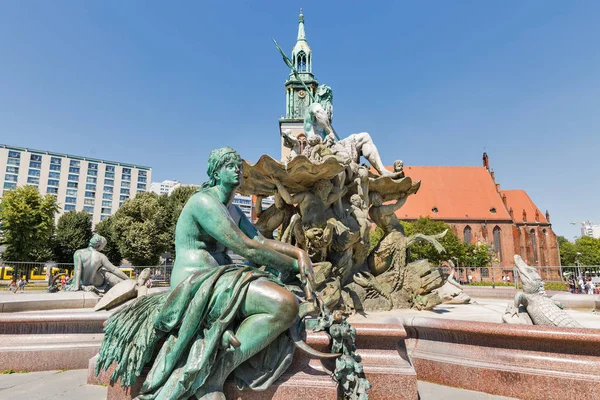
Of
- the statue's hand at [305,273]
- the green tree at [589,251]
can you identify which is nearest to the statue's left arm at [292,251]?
the statue's hand at [305,273]

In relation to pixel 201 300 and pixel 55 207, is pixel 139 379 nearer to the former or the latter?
pixel 201 300

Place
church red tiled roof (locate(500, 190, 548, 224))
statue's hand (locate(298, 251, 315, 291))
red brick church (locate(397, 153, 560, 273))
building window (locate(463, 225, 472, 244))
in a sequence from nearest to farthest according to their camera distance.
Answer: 1. statue's hand (locate(298, 251, 315, 291))
2. red brick church (locate(397, 153, 560, 273))
3. building window (locate(463, 225, 472, 244))
4. church red tiled roof (locate(500, 190, 548, 224))

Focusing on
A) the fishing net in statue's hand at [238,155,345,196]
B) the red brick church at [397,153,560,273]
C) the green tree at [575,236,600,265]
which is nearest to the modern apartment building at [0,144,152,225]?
the red brick church at [397,153,560,273]

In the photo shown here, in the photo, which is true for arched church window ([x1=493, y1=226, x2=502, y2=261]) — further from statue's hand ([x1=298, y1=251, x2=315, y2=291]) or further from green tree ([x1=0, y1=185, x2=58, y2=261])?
statue's hand ([x1=298, y1=251, x2=315, y2=291])

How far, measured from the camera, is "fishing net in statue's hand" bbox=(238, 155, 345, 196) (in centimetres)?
591

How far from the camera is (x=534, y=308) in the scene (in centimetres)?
408

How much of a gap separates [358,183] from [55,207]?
3331cm

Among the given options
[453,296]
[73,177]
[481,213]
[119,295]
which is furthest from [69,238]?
[73,177]

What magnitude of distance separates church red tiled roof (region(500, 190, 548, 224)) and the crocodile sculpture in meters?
63.4

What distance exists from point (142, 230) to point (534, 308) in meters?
31.5

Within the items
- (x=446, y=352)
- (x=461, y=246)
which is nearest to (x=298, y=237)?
(x=446, y=352)

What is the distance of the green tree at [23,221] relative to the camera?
28.2 metres

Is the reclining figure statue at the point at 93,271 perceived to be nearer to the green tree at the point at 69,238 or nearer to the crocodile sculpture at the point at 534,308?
the crocodile sculpture at the point at 534,308

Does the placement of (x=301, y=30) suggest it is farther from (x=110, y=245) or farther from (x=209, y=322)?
(x=209, y=322)
